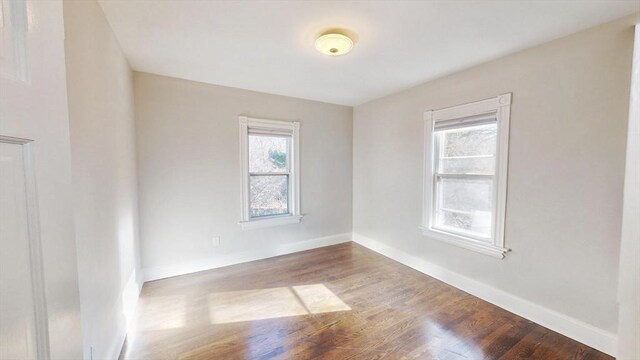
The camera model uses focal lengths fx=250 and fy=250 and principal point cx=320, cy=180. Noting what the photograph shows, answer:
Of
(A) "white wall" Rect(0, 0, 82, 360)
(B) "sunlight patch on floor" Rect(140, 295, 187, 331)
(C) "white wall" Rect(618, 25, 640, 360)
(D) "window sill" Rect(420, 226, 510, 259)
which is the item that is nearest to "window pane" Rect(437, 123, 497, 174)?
(D) "window sill" Rect(420, 226, 510, 259)

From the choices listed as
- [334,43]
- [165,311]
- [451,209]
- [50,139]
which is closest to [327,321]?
[165,311]

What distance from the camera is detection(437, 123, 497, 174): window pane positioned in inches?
97.6

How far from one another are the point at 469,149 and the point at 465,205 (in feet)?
1.99

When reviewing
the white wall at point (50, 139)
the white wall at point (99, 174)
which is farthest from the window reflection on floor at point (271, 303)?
the white wall at point (50, 139)

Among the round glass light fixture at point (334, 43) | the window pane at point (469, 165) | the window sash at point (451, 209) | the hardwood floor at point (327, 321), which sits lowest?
the hardwood floor at point (327, 321)

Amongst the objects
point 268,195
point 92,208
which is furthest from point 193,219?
Result: point 92,208

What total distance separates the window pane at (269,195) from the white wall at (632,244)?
3.24 m

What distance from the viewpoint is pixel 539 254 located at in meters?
2.12

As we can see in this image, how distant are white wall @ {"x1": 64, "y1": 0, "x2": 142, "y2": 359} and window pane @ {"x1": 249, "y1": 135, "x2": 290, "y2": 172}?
1.43 meters

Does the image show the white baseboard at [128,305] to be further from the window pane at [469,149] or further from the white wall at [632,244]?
the window pane at [469,149]

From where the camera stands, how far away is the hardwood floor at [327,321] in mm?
1820

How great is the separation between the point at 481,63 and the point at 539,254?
5.99 ft

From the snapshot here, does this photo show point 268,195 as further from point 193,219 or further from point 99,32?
point 99,32

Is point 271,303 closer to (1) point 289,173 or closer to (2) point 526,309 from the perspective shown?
(1) point 289,173
